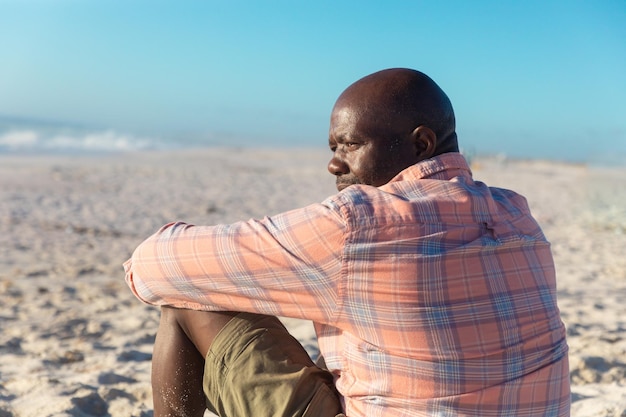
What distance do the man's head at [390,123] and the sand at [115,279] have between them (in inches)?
52.2

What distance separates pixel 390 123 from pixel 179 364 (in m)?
0.76

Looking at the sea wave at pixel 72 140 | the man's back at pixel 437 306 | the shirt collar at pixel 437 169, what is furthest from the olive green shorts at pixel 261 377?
the sea wave at pixel 72 140

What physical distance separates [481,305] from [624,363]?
205cm

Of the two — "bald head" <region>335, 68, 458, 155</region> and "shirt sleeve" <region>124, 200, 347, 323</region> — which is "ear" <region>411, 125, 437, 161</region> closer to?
"bald head" <region>335, 68, 458, 155</region>

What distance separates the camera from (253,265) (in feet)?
4.69

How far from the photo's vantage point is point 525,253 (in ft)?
4.93

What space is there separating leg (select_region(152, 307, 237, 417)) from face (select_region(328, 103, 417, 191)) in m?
0.52

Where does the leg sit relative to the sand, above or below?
above

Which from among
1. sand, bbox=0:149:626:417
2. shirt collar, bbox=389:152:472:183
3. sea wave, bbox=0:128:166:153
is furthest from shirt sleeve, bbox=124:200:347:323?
sea wave, bbox=0:128:166:153

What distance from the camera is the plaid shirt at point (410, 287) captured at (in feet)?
4.43

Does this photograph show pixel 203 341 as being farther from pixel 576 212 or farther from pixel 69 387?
pixel 576 212

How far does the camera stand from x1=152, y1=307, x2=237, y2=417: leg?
167 cm

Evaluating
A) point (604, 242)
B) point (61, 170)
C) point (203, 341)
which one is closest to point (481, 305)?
point (203, 341)

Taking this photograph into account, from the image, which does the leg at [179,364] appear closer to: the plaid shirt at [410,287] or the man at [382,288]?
the man at [382,288]
